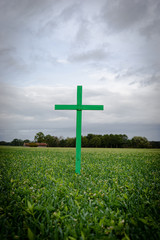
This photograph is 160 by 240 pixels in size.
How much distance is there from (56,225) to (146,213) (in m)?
1.33

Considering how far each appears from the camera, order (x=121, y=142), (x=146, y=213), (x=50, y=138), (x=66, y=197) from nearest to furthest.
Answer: (x=146, y=213) → (x=66, y=197) → (x=121, y=142) → (x=50, y=138)

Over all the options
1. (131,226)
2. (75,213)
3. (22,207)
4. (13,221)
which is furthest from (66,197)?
(131,226)

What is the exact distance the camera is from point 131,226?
6.52 feet

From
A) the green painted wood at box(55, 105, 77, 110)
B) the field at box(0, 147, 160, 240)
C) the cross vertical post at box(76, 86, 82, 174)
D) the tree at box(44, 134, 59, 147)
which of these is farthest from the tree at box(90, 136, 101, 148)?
the field at box(0, 147, 160, 240)

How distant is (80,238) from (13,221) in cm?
103

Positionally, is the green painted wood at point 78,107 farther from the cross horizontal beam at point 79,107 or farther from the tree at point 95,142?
the tree at point 95,142

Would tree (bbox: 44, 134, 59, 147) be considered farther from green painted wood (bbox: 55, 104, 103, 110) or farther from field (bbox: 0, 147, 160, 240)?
field (bbox: 0, 147, 160, 240)

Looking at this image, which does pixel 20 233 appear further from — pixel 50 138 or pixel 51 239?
pixel 50 138

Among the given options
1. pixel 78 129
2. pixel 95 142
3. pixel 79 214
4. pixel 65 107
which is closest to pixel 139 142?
pixel 95 142

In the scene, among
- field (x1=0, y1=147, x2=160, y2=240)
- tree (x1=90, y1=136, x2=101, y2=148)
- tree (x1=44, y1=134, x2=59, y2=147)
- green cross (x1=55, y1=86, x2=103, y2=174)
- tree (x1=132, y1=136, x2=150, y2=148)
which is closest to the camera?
field (x1=0, y1=147, x2=160, y2=240)

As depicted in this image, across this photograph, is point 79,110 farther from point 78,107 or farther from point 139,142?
point 139,142

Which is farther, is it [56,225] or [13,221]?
[13,221]

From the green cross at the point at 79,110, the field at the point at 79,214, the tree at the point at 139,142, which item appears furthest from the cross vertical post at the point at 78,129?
the tree at the point at 139,142

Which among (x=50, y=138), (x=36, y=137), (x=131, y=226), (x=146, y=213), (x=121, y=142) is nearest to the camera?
(x=131, y=226)
